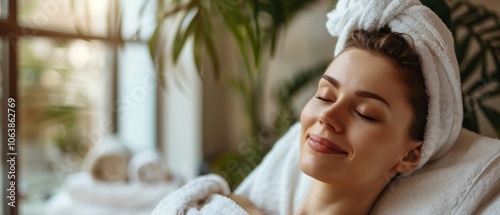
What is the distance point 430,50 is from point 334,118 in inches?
8.2

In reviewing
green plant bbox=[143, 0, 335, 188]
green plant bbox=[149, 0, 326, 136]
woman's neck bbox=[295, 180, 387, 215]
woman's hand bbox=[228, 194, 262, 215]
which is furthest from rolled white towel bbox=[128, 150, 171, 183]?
woman's neck bbox=[295, 180, 387, 215]

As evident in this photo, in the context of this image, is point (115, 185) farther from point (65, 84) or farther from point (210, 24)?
point (210, 24)

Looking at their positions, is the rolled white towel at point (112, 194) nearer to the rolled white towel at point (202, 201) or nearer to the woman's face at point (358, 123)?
the rolled white towel at point (202, 201)

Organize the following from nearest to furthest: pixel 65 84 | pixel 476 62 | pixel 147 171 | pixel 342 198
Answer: pixel 342 198
pixel 476 62
pixel 147 171
pixel 65 84

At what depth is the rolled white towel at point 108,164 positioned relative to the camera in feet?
5.76

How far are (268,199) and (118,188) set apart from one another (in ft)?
2.49

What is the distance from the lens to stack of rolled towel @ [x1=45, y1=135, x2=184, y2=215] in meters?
1.68

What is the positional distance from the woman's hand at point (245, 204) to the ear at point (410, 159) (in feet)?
0.99

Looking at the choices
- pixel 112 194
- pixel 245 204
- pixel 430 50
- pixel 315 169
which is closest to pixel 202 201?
pixel 245 204

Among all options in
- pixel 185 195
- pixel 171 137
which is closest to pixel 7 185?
pixel 185 195

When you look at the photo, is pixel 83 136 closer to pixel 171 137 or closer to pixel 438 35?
pixel 171 137

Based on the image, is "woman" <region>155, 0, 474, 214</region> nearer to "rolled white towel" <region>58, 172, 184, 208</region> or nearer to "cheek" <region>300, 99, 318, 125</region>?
"cheek" <region>300, 99, 318, 125</region>

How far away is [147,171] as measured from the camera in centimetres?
180

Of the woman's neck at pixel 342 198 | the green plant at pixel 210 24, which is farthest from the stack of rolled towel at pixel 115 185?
the woman's neck at pixel 342 198
